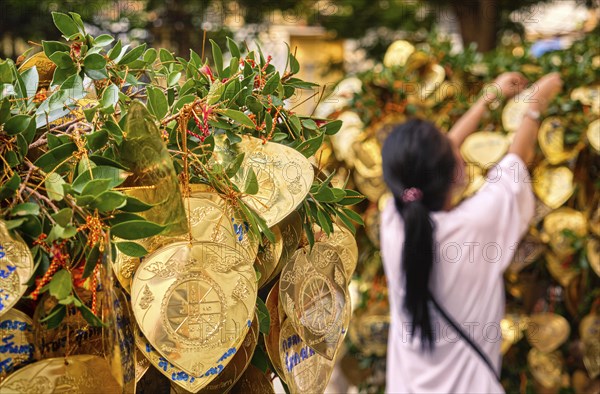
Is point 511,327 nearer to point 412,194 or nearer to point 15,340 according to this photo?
point 412,194

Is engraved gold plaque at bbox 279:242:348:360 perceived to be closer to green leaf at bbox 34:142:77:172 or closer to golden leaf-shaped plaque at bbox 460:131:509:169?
green leaf at bbox 34:142:77:172

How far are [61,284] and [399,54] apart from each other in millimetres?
2636

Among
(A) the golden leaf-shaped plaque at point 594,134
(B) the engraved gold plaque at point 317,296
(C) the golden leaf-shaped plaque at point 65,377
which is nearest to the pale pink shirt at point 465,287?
(A) the golden leaf-shaped plaque at point 594,134

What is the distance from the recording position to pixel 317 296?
77cm

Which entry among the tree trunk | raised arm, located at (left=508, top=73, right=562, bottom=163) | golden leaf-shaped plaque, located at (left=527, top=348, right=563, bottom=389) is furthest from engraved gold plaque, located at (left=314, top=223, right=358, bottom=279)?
the tree trunk

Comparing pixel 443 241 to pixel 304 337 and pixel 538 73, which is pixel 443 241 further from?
pixel 304 337

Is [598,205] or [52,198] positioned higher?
[52,198]

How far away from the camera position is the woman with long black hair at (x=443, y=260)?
1.92m

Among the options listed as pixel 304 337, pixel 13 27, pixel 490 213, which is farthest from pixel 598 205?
pixel 13 27

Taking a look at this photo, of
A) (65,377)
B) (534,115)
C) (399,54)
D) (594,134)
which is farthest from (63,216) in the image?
(399,54)

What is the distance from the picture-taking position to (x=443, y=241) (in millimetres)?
1940

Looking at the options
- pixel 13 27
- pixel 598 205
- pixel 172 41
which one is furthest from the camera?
pixel 13 27

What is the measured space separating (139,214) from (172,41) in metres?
4.48

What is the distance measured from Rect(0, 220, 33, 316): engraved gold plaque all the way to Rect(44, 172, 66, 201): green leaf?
0.04m
